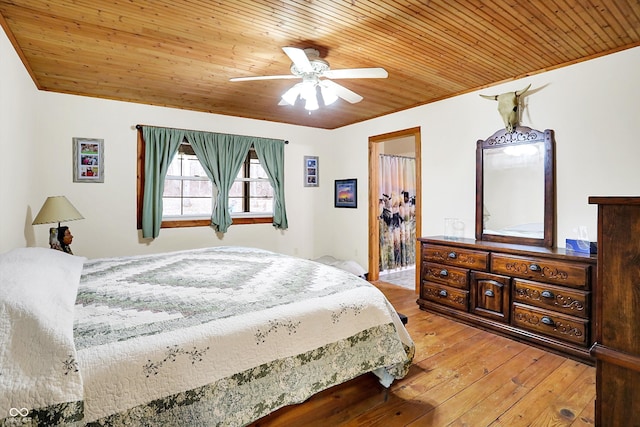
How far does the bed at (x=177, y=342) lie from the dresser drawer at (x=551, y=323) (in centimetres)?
138

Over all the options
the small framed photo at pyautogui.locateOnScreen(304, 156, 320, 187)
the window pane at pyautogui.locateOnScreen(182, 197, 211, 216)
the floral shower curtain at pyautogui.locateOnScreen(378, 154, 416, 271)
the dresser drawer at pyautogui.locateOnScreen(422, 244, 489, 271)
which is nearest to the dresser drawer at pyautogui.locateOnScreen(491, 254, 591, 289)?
the dresser drawer at pyautogui.locateOnScreen(422, 244, 489, 271)

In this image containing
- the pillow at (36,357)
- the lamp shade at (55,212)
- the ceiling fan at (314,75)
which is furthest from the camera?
the lamp shade at (55,212)

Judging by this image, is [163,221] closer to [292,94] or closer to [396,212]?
[292,94]

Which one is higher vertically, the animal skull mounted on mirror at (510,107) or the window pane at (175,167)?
the animal skull mounted on mirror at (510,107)

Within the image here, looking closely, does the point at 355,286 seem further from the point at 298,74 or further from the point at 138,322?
the point at 298,74

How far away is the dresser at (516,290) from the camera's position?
241 cm

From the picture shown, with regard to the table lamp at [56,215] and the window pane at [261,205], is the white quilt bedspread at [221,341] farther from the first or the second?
the window pane at [261,205]

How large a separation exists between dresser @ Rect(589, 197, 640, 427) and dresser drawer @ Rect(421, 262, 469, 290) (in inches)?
86.9

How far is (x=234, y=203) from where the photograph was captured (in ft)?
15.7

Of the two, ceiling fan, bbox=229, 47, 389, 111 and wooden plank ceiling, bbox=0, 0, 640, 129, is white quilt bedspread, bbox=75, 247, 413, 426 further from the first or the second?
wooden plank ceiling, bbox=0, 0, 640, 129

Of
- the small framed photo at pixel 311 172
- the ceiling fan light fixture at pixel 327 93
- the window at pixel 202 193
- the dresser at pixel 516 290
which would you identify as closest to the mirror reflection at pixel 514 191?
the dresser at pixel 516 290

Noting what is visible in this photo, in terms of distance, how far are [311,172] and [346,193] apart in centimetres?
66

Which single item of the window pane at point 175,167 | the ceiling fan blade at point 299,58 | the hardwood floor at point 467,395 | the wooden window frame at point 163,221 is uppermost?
the ceiling fan blade at point 299,58

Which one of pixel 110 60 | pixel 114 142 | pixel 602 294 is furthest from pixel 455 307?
pixel 114 142
